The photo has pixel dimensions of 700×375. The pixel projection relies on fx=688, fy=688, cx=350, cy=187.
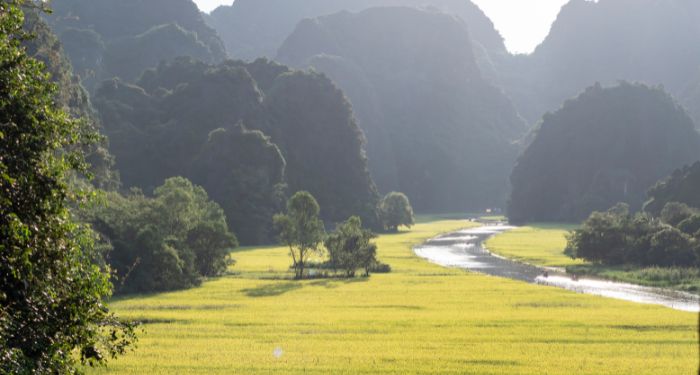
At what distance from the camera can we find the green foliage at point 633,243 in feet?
221

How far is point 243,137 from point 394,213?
Result: 144ft

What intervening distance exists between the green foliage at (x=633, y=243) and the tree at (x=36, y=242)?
205 feet

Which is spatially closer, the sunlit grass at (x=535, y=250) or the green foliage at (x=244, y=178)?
the sunlit grass at (x=535, y=250)

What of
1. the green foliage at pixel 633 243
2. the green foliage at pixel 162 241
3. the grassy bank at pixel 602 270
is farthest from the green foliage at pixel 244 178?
the green foliage at pixel 633 243

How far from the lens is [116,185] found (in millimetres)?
111750

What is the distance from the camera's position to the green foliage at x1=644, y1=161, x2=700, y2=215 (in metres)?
110

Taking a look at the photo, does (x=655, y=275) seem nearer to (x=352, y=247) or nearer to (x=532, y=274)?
(x=532, y=274)

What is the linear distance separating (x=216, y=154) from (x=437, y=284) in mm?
75580

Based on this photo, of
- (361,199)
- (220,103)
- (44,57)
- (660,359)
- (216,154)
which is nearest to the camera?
(660,359)

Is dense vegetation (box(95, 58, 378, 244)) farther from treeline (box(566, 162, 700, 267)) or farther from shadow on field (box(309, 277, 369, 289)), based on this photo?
treeline (box(566, 162, 700, 267))

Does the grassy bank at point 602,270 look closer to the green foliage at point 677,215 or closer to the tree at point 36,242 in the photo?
the green foliage at point 677,215

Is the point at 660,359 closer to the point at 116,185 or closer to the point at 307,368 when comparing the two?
the point at 307,368

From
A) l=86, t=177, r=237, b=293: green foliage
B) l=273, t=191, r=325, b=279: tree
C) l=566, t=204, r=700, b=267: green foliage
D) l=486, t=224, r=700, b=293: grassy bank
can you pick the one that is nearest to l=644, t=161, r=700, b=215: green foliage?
l=486, t=224, r=700, b=293: grassy bank

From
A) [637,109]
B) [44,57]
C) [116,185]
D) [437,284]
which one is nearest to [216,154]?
[116,185]
